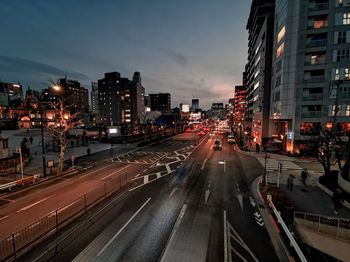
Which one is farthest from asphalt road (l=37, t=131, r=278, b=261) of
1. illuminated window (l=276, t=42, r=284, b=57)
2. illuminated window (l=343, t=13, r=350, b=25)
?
illuminated window (l=343, t=13, r=350, b=25)

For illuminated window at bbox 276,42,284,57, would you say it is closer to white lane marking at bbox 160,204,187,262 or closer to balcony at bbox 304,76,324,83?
balcony at bbox 304,76,324,83

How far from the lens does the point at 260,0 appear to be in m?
45.9

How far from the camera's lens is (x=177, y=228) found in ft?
28.2

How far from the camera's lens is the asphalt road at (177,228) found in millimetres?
6891

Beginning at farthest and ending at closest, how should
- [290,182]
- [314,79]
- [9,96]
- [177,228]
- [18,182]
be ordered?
[9,96] → [314,79] → [18,182] → [290,182] → [177,228]

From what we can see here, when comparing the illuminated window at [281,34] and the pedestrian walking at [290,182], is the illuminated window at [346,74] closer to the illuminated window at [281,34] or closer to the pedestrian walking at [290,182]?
the illuminated window at [281,34]

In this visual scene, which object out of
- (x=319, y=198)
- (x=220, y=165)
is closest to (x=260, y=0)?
(x=220, y=165)

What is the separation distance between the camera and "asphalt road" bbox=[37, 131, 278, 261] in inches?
271

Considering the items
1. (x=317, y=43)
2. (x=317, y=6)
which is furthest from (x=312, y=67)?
(x=317, y=6)

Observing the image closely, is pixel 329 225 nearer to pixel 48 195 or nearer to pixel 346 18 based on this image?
pixel 48 195

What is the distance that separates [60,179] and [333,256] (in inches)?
→ 882

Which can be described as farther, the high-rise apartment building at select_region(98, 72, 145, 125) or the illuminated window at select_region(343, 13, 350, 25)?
the high-rise apartment building at select_region(98, 72, 145, 125)

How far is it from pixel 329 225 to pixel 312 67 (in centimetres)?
2966

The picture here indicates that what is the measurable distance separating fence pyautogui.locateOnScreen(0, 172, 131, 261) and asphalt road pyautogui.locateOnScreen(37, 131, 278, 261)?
1.87 metres
